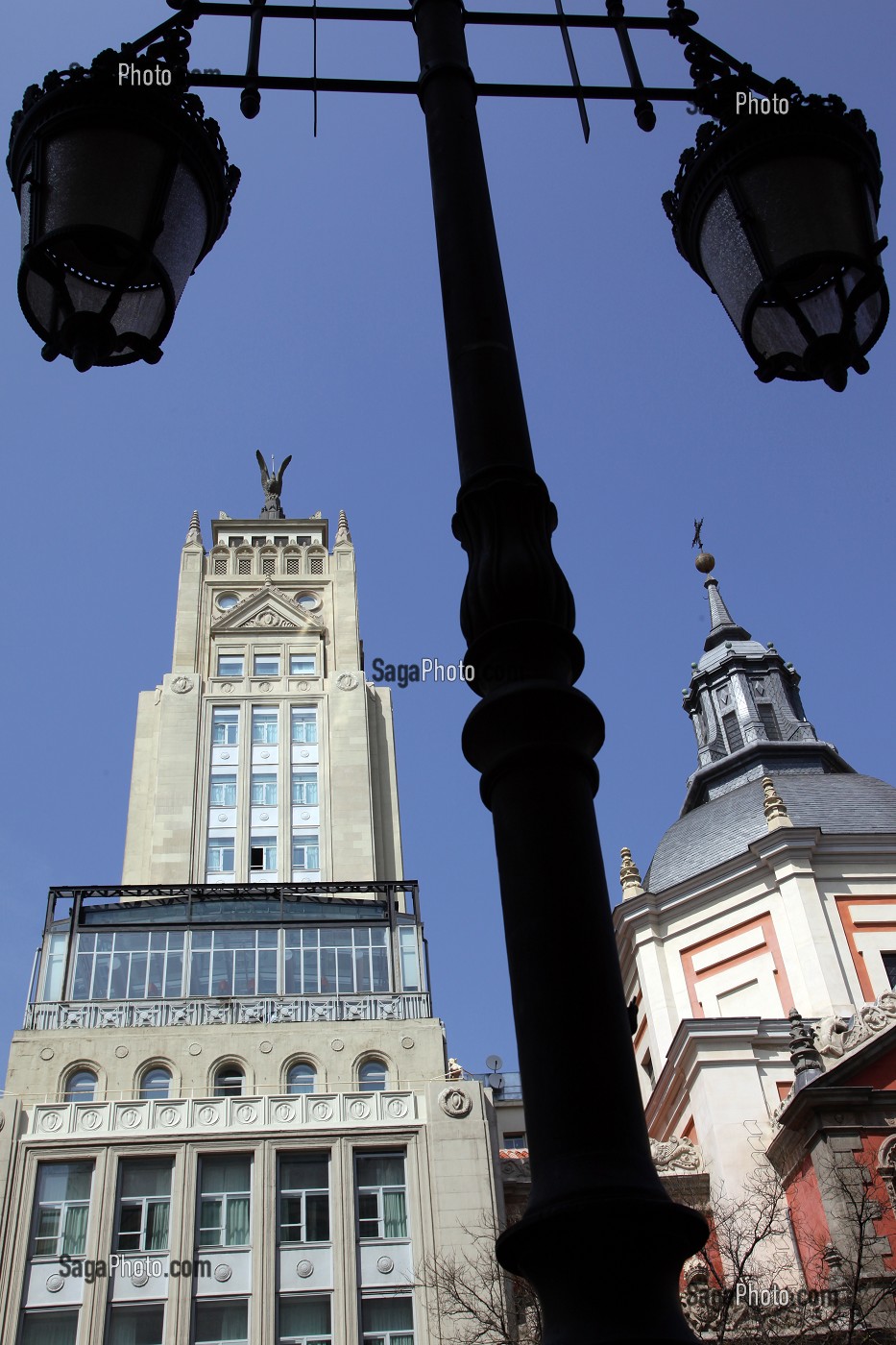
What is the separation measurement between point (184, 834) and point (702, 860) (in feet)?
69.4

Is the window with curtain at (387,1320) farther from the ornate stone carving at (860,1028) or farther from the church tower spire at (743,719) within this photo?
the church tower spire at (743,719)

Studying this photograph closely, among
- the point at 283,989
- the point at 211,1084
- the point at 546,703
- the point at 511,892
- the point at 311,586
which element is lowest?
the point at 511,892

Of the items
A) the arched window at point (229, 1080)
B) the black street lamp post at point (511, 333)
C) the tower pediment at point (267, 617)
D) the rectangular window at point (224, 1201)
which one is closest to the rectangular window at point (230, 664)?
the tower pediment at point (267, 617)

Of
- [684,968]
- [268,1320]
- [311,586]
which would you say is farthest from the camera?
[311,586]

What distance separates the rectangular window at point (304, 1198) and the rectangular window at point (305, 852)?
20.1 metres

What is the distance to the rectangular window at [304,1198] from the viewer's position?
34.7m

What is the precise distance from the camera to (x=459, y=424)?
546 centimetres

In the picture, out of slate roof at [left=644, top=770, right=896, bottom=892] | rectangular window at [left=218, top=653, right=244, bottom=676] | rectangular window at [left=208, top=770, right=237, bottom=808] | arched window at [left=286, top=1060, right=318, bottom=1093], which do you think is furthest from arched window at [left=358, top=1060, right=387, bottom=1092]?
rectangular window at [left=218, top=653, right=244, bottom=676]

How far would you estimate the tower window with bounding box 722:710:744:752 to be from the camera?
5997 cm

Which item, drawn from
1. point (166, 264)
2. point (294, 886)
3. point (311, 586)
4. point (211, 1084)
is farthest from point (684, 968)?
point (166, 264)

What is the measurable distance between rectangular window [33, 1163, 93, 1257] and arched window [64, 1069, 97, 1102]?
2399mm

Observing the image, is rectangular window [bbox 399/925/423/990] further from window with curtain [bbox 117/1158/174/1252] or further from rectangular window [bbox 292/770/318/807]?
rectangular window [bbox 292/770/318/807]

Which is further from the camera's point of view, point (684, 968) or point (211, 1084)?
point (684, 968)

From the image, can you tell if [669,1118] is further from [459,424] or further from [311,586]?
[459,424]
